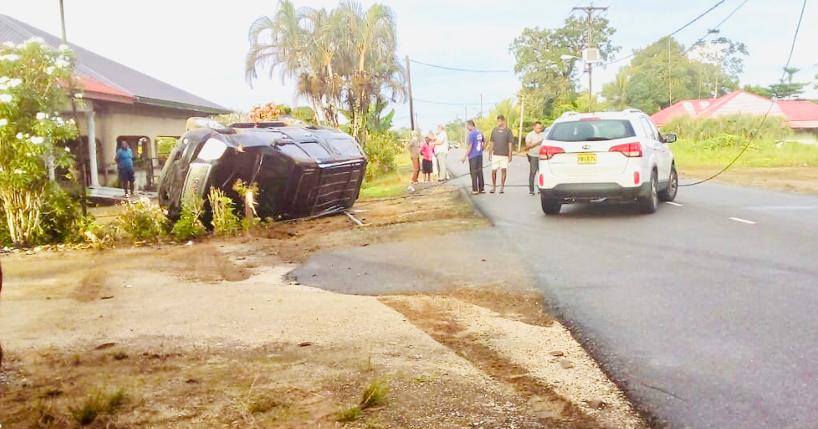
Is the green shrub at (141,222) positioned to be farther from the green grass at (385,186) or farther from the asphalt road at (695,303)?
the green grass at (385,186)

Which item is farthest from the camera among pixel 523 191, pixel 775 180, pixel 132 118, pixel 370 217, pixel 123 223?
pixel 132 118

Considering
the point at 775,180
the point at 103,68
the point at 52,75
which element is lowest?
the point at 775,180

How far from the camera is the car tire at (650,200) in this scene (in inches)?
488

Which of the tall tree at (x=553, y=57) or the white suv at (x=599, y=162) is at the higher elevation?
the tall tree at (x=553, y=57)

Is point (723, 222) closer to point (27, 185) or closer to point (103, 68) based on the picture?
point (27, 185)

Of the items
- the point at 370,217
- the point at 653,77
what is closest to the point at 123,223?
the point at 370,217

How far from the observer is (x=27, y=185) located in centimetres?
1132

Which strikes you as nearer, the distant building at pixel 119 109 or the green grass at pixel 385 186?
the distant building at pixel 119 109

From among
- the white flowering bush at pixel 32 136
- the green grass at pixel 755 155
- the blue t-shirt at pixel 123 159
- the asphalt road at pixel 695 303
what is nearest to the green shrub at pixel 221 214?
the white flowering bush at pixel 32 136

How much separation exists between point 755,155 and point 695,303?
31.8m

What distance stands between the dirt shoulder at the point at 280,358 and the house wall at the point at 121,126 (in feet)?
44.2

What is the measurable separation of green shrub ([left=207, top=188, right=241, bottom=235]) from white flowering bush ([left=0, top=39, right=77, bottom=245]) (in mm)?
2242

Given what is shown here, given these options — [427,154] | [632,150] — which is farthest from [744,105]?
[632,150]

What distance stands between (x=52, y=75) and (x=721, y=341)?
10.1m
